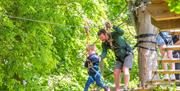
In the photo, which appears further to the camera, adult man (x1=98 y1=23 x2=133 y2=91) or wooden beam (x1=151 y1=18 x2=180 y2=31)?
adult man (x1=98 y1=23 x2=133 y2=91)

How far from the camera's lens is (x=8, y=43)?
31.5ft

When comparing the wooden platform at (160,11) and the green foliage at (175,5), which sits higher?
the wooden platform at (160,11)

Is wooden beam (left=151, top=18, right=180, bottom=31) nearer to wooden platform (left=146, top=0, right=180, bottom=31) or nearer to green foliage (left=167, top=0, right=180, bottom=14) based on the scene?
wooden platform (left=146, top=0, right=180, bottom=31)

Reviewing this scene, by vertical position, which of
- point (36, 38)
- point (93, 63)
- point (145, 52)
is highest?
point (36, 38)

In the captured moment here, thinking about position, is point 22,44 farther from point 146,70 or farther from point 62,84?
point 146,70

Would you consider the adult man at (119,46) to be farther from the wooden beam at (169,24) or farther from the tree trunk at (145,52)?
the tree trunk at (145,52)

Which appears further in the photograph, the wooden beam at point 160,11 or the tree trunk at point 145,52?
the tree trunk at point 145,52

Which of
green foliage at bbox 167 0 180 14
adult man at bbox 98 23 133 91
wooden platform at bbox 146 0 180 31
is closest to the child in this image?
adult man at bbox 98 23 133 91

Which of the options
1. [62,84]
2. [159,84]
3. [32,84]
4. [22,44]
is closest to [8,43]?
[22,44]

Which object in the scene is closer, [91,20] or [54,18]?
[54,18]

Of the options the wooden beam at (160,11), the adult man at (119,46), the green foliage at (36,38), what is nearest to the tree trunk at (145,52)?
the green foliage at (36,38)

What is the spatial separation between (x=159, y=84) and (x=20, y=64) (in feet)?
12.0

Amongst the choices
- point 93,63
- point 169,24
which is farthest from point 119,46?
point 169,24

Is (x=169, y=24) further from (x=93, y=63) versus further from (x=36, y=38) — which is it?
(x=36, y=38)
